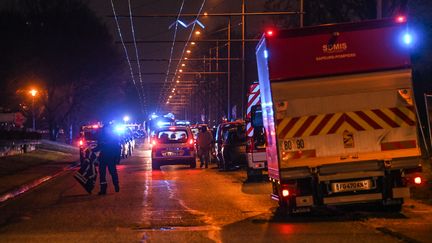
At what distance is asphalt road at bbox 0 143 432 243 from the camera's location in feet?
35.0

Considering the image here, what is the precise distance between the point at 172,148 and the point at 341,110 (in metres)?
18.0

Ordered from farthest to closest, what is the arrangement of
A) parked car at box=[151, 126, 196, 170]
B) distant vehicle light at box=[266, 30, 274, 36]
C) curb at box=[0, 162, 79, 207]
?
parked car at box=[151, 126, 196, 170] < curb at box=[0, 162, 79, 207] < distant vehicle light at box=[266, 30, 274, 36]

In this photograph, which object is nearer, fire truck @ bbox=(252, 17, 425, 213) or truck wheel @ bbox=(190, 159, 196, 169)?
fire truck @ bbox=(252, 17, 425, 213)

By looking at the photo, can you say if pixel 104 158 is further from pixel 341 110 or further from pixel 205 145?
pixel 205 145

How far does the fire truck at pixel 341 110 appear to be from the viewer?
11.6 metres

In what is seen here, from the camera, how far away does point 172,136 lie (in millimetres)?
29719

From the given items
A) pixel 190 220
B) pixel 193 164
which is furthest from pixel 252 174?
pixel 190 220

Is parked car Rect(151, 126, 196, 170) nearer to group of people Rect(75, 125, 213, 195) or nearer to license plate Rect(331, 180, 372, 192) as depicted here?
group of people Rect(75, 125, 213, 195)

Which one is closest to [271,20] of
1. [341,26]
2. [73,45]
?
[73,45]

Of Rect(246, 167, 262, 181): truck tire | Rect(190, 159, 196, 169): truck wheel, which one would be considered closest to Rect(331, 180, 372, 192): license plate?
Rect(246, 167, 262, 181): truck tire

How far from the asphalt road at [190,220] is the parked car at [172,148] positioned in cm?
1041

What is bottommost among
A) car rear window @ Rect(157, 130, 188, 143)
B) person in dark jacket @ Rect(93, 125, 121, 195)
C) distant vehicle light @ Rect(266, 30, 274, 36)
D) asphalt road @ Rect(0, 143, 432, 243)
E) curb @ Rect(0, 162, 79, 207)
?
asphalt road @ Rect(0, 143, 432, 243)

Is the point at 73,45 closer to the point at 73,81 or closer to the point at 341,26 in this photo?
the point at 73,81

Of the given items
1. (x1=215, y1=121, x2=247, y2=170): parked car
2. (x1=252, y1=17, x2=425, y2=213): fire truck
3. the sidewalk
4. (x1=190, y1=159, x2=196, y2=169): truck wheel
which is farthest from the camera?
(x1=190, y1=159, x2=196, y2=169): truck wheel
